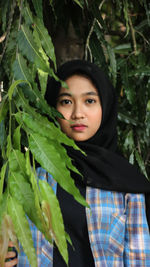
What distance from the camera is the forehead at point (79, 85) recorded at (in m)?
1.22

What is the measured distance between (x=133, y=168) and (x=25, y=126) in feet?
1.80

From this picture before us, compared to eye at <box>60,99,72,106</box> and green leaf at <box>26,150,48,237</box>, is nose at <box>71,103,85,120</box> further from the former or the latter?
green leaf at <box>26,150,48,237</box>

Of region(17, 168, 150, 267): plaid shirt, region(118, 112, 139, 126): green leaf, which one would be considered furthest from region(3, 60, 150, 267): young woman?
region(118, 112, 139, 126): green leaf

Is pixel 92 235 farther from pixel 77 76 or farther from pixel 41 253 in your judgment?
pixel 77 76

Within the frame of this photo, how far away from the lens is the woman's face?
47.0 inches

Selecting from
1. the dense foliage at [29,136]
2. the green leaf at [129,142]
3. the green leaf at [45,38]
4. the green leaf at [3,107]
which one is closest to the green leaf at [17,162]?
the dense foliage at [29,136]

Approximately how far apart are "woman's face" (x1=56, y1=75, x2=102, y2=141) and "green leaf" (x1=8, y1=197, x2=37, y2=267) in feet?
1.66

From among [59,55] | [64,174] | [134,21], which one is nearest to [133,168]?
[64,174]

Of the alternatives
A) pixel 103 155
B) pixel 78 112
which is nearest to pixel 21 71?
pixel 78 112

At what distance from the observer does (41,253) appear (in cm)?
116

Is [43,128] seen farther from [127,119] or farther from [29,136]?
[127,119]

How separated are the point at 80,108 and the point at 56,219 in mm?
521

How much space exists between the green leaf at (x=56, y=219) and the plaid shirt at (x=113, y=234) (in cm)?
42

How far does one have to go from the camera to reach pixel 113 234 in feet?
3.84
